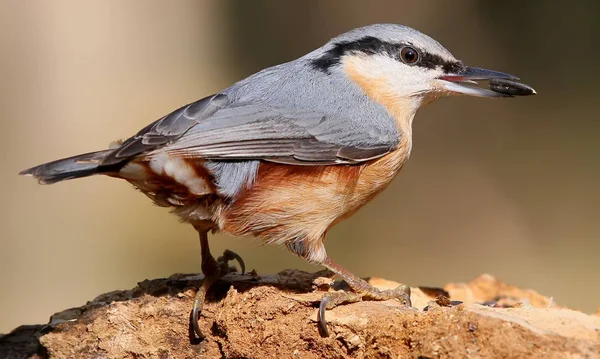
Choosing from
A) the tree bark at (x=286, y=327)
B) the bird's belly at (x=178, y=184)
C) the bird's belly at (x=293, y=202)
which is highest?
the bird's belly at (x=178, y=184)

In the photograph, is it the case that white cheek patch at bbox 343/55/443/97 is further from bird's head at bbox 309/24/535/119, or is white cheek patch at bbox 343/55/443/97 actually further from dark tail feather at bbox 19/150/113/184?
dark tail feather at bbox 19/150/113/184

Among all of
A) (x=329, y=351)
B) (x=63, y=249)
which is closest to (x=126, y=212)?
(x=63, y=249)

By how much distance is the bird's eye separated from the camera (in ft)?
12.6

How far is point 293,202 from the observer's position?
3.38m

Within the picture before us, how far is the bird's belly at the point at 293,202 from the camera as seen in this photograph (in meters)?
3.38

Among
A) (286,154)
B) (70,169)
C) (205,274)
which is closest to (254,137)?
(286,154)

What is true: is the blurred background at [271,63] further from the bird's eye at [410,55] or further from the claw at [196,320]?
the claw at [196,320]

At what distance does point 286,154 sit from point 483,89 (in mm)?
1025

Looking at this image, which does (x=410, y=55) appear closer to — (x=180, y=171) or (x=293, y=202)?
(x=293, y=202)

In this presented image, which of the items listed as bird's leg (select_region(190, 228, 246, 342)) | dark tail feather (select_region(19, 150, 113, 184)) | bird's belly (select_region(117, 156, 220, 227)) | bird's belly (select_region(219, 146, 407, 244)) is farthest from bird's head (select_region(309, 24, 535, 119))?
dark tail feather (select_region(19, 150, 113, 184))

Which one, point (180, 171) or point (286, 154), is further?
point (286, 154)

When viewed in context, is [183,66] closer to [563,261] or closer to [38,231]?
[38,231]

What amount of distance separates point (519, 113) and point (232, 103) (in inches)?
206

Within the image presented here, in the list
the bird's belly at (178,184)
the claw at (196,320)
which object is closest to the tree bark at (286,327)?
the claw at (196,320)
